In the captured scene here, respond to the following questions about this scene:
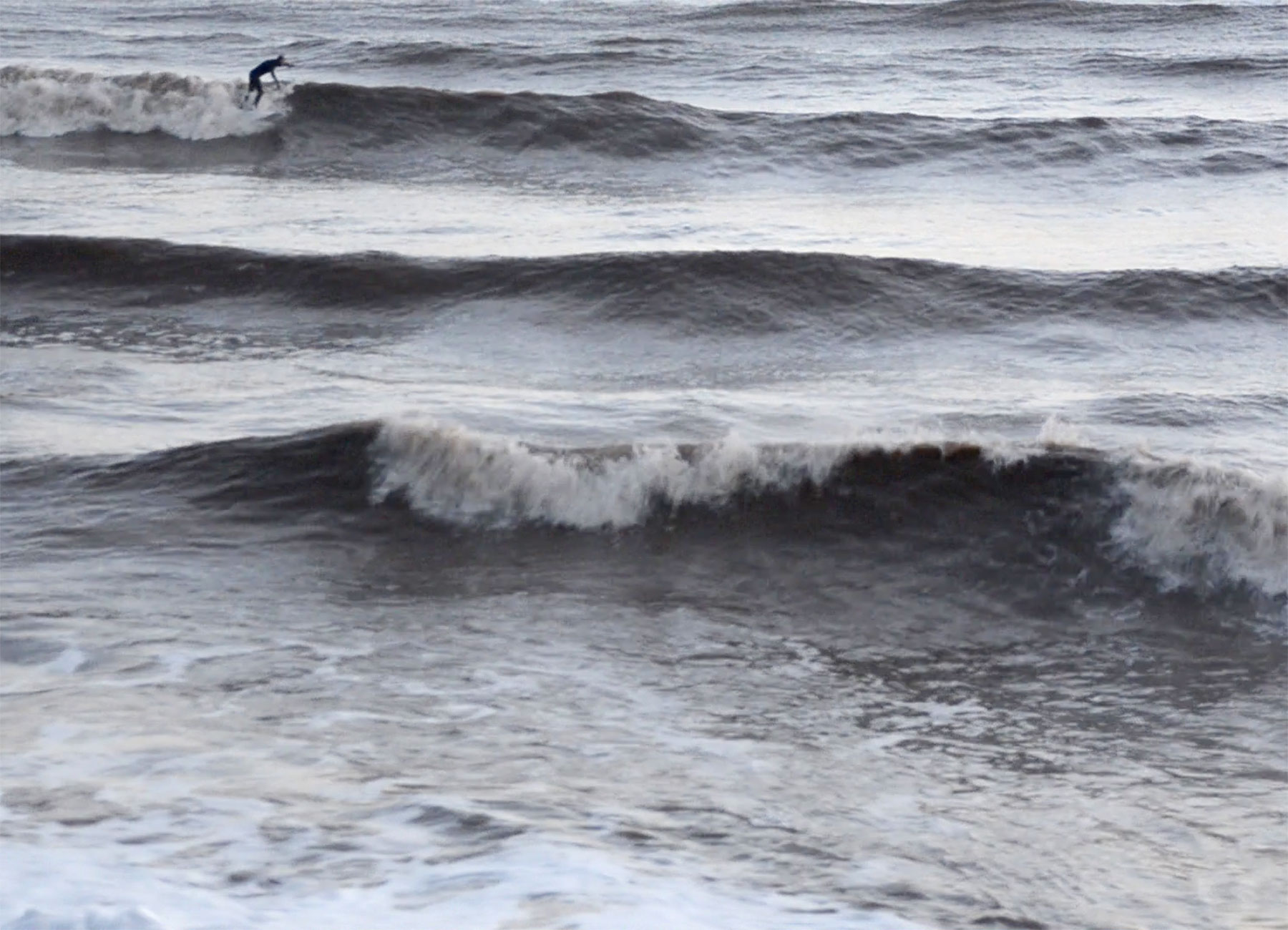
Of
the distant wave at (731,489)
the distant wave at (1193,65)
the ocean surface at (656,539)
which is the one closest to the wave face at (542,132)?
the ocean surface at (656,539)

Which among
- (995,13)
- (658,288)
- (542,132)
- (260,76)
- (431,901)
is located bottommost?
(431,901)

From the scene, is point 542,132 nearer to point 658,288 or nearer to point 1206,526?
point 658,288

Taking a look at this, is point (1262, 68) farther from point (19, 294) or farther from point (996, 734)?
point (996, 734)

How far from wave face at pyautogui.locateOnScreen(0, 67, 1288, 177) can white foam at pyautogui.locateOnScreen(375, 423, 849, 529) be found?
8202mm

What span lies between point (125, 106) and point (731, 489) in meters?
13.3

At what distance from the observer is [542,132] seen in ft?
55.6

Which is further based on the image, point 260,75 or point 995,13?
point 995,13

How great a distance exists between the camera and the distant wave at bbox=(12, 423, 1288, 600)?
23.6ft

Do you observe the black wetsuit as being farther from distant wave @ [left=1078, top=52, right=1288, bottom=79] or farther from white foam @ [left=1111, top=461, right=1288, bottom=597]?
white foam @ [left=1111, top=461, right=1288, bottom=597]

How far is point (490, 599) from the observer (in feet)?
21.3

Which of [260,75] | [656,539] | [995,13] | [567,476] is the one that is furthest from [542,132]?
[656,539]

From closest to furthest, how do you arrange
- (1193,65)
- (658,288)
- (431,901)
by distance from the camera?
(431,901)
(658,288)
(1193,65)

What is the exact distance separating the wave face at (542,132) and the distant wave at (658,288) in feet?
13.6

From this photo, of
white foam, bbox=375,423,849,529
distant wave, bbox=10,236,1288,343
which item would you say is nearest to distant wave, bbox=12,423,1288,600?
white foam, bbox=375,423,849,529
